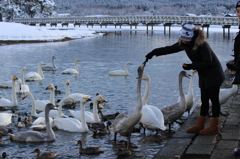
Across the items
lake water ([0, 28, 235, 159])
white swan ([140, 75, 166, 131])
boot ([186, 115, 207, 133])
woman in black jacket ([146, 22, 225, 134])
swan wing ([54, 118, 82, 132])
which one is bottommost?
lake water ([0, 28, 235, 159])

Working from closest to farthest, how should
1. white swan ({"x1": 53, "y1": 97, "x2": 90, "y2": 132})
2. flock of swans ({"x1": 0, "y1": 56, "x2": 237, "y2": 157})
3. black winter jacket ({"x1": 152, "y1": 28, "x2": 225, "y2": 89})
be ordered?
black winter jacket ({"x1": 152, "y1": 28, "x2": 225, "y2": 89}) < flock of swans ({"x1": 0, "y1": 56, "x2": 237, "y2": 157}) < white swan ({"x1": 53, "y1": 97, "x2": 90, "y2": 132})

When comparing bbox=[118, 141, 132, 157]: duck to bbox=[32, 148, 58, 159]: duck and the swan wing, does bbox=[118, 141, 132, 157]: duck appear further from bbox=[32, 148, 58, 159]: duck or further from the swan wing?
the swan wing

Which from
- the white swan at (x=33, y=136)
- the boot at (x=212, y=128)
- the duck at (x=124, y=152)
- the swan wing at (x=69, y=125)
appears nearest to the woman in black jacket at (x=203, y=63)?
the boot at (x=212, y=128)

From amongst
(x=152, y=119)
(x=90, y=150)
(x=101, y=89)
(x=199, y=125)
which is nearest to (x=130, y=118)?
(x=152, y=119)

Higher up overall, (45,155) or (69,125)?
(45,155)

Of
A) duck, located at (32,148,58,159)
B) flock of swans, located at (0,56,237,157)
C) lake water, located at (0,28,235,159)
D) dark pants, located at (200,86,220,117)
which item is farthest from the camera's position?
lake water, located at (0,28,235,159)

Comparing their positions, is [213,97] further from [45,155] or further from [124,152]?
[45,155]

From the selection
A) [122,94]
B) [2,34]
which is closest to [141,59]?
[122,94]

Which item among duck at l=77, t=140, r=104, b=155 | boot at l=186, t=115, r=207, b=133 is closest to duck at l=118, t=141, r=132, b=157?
duck at l=77, t=140, r=104, b=155

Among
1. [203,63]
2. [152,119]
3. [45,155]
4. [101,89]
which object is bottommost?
[101,89]

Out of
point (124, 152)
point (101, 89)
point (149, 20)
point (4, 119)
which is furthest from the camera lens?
point (149, 20)

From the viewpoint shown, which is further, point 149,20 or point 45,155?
point 149,20

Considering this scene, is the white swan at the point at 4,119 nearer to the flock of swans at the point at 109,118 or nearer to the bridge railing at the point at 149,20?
the flock of swans at the point at 109,118

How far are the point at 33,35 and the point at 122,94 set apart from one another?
30.5 metres
